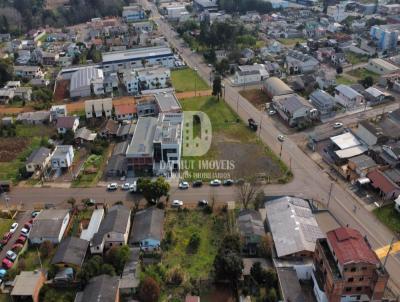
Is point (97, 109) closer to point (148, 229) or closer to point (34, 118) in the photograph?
point (34, 118)

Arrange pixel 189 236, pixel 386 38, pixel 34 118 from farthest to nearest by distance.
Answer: pixel 386 38 < pixel 34 118 < pixel 189 236

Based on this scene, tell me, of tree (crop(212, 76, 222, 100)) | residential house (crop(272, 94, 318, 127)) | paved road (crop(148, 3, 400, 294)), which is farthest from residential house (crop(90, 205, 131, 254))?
tree (crop(212, 76, 222, 100))

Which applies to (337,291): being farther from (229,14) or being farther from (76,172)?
(229,14)

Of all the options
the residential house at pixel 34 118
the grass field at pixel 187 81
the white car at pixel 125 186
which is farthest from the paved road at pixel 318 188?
the residential house at pixel 34 118

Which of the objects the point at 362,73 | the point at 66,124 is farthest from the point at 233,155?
the point at 362,73

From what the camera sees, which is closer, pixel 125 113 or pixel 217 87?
pixel 125 113

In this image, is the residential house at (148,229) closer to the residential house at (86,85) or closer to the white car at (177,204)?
the white car at (177,204)
